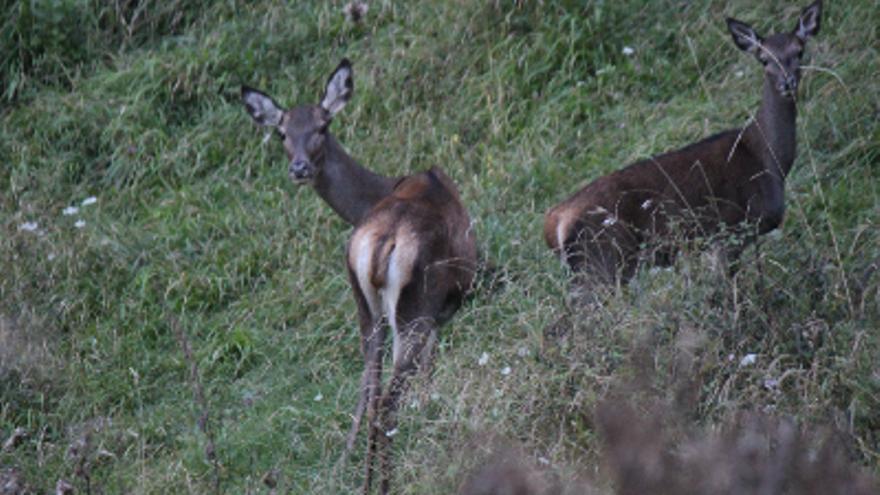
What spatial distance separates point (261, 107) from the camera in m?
8.52

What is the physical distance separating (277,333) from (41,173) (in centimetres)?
264

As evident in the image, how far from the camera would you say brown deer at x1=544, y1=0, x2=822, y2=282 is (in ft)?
23.1

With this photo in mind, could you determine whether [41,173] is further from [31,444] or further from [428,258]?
[428,258]

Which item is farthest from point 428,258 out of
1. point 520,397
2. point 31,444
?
point 31,444

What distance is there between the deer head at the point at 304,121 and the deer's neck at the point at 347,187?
0.19 feet

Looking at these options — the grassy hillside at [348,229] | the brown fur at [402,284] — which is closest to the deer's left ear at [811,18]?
the grassy hillside at [348,229]

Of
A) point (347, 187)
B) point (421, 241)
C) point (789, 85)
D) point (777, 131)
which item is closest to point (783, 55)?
point (789, 85)

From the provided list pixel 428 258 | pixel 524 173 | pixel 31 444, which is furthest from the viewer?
pixel 524 173

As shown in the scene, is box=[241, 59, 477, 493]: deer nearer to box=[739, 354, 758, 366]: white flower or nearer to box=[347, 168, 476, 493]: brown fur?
box=[347, 168, 476, 493]: brown fur

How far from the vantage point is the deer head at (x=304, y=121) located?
797 cm

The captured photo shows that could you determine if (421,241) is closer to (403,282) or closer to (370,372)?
(403,282)

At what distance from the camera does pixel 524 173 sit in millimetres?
8906

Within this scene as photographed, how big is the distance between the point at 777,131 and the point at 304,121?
2425mm

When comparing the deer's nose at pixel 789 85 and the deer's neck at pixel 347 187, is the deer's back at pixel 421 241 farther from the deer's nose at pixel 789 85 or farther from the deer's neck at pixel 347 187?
the deer's nose at pixel 789 85
